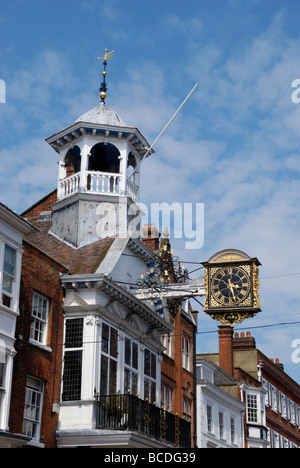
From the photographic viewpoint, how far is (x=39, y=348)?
24.5 m

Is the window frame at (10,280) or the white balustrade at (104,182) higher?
the white balustrade at (104,182)

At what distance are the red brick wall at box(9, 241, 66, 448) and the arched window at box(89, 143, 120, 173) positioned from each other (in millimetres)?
8365

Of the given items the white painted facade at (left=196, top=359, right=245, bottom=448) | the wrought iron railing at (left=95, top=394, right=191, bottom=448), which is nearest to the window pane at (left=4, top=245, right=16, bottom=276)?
the wrought iron railing at (left=95, top=394, right=191, bottom=448)

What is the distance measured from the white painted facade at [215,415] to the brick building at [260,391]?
438 centimetres

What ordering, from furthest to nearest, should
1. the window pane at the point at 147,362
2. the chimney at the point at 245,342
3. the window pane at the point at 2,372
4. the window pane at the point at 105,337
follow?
the chimney at the point at 245,342, the window pane at the point at 147,362, the window pane at the point at 105,337, the window pane at the point at 2,372

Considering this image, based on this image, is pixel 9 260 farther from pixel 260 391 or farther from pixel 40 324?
pixel 260 391

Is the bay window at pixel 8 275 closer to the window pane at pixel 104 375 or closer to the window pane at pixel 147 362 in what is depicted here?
the window pane at pixel 104 375

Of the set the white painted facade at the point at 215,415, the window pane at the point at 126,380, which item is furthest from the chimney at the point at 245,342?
the window pane at the point at 126,380

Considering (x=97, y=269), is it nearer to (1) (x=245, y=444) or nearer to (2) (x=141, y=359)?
(2) (x=141, y=359)

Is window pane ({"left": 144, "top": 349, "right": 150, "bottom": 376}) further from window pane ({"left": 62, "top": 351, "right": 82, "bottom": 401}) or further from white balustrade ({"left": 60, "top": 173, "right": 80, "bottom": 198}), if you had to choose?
white balustrade ({"left": 60, "top": 173, "right": 80, "bottom": 198})

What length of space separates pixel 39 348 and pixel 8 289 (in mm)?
2734

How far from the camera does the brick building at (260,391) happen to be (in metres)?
53.1

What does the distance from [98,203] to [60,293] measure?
20.4 feet

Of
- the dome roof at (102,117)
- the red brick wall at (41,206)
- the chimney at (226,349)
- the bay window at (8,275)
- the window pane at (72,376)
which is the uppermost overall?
the dome roof at (102,117)
